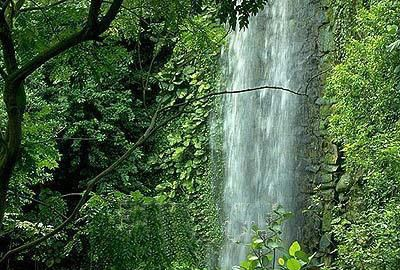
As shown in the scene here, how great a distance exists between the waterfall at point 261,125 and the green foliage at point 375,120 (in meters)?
1.44

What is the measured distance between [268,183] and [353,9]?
64.1 inches

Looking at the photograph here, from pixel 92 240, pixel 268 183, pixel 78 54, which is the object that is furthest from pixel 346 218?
pixel 78 54

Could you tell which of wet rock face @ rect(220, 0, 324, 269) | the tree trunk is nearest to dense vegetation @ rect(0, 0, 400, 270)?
the tree trunk

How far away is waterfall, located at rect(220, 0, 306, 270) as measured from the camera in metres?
5.27

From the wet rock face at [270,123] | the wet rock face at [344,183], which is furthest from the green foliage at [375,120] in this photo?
the wet rock face at [270,123]

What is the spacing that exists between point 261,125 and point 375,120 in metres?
2.25

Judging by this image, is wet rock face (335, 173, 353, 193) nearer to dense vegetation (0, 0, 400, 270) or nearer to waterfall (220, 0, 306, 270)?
dense vegetation (0, 0, 400, 270)

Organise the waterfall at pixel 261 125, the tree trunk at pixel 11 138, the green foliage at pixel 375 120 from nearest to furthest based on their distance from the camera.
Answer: the tree trunk at pixel 11 138 → the green foliage at pixel 375 120 → the waterfall at pixel 261 125

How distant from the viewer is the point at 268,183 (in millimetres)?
5441

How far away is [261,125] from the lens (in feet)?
18.6

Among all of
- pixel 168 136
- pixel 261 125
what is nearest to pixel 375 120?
pixel 261 125

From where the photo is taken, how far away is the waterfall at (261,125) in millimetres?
5266

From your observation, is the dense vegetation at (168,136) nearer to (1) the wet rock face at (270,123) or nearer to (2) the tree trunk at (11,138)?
(2) the tree trunk at (11,138)

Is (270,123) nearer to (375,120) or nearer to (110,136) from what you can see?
(375,120)
